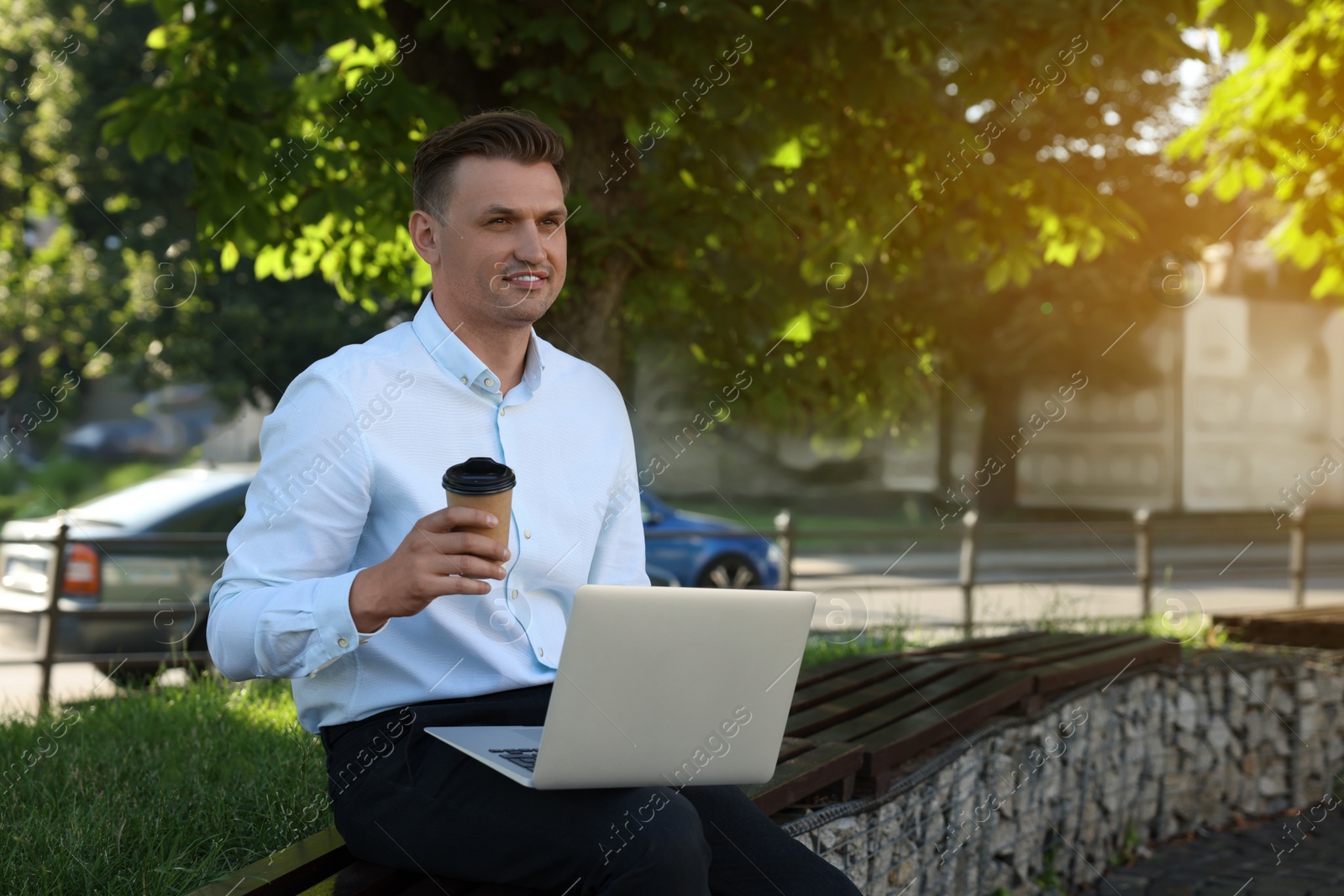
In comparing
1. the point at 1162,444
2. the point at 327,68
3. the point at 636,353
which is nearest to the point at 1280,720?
the point at 636,353

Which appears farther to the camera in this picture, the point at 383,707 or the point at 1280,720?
the point at 1280,720

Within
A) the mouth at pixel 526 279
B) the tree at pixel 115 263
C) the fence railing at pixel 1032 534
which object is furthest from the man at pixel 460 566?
the tree at pixel 115 263

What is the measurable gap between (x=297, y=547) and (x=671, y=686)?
70 cm

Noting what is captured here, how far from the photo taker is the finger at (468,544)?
1839 millimetres

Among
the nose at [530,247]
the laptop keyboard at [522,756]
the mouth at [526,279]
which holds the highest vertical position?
the nose at [530,247]

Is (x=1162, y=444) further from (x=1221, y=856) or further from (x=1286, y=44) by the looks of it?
(x=1221, y=856)

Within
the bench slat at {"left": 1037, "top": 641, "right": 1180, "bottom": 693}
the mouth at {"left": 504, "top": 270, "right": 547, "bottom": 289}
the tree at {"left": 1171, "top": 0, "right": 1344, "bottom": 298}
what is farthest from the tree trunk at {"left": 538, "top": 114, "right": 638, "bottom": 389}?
the tree at {"left": 1171, "top": 0, "right": 1344, "bottom": 298}

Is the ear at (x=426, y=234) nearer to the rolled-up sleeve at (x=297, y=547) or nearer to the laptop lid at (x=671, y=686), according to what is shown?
the rolled-up sleeve at (x=297, y=547)

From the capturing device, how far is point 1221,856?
5.45 metres

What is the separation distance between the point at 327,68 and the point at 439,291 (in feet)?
16.1

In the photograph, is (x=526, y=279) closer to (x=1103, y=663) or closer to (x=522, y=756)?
(x=522, y=756)

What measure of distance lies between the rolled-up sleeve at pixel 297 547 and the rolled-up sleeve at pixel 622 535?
0.59m

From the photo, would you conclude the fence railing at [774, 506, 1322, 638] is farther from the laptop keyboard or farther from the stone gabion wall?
the laptop keyboard

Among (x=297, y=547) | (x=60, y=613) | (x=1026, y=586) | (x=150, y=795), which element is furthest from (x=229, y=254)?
(x=1026, y=586)
